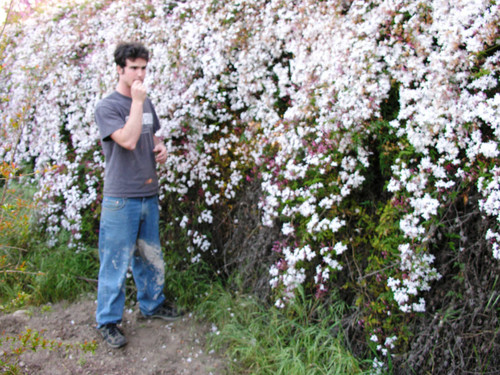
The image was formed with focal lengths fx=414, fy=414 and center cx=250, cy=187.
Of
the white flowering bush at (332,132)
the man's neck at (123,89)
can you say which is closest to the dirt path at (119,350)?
the white flowering bush at (332,132)

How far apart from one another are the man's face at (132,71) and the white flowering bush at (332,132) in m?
0.53

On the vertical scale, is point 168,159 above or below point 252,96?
below

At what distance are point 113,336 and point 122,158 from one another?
1.45 m

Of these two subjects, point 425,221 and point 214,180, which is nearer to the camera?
point 425,221

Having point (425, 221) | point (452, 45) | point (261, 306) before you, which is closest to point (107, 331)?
point (261, 306)

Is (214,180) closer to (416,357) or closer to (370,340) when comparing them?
(370,340)

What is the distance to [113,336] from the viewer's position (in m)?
3.38

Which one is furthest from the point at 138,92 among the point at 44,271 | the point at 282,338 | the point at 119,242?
the point at 44,271

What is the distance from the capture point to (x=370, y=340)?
270cm

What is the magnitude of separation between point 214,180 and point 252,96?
2.97 ft

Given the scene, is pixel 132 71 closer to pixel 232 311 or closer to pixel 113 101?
pixel 113 101

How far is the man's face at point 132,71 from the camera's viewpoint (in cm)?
326

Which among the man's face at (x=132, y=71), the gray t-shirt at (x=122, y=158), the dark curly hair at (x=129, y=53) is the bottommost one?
the gray t-shirt at (x=122, y=158)

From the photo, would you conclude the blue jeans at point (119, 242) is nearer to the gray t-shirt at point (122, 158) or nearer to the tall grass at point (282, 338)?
the gray t-shirt at point (122, 158)
